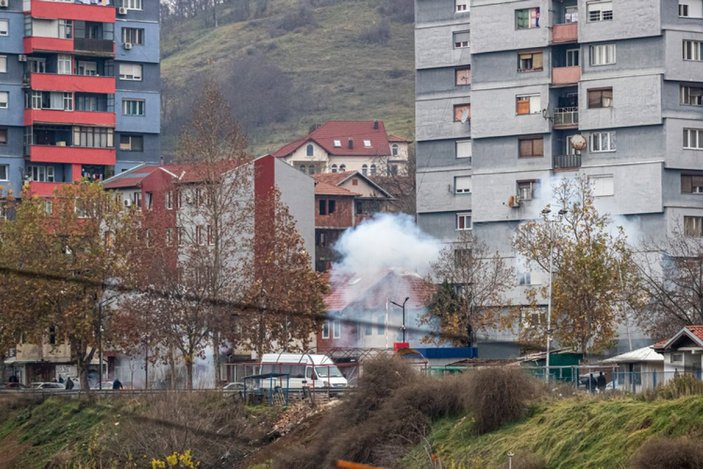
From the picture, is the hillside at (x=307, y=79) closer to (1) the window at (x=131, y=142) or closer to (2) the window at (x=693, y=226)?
(1) the window at (x=131, y=142)

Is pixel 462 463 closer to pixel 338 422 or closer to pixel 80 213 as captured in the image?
pixel 338 422

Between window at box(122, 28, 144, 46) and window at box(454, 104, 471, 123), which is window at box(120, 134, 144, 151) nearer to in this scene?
window at box(122, 28, 144, 46)

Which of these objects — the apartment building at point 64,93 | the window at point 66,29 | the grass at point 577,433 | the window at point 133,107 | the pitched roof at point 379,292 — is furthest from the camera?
the window at point 133,107

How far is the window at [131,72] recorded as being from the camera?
313ft

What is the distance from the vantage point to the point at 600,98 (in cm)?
7100

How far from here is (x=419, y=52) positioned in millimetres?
79625

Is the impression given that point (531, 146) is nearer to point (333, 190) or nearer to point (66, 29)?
point (66, 29)

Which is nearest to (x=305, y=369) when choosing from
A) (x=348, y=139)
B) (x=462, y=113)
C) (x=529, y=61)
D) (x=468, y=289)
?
(x=468, y=289)

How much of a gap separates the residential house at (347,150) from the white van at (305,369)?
7937 cm

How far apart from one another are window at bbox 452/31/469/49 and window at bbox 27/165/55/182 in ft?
88.6

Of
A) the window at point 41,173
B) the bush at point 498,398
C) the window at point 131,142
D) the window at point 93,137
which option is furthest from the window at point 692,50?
the window at point 41,173

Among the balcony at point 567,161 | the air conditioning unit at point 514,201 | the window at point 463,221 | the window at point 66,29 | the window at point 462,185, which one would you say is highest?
the window at point 66,29

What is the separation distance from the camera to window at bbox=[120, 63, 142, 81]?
313 ft

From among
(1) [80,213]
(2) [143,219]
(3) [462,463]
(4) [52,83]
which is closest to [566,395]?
(3) [462,463]
